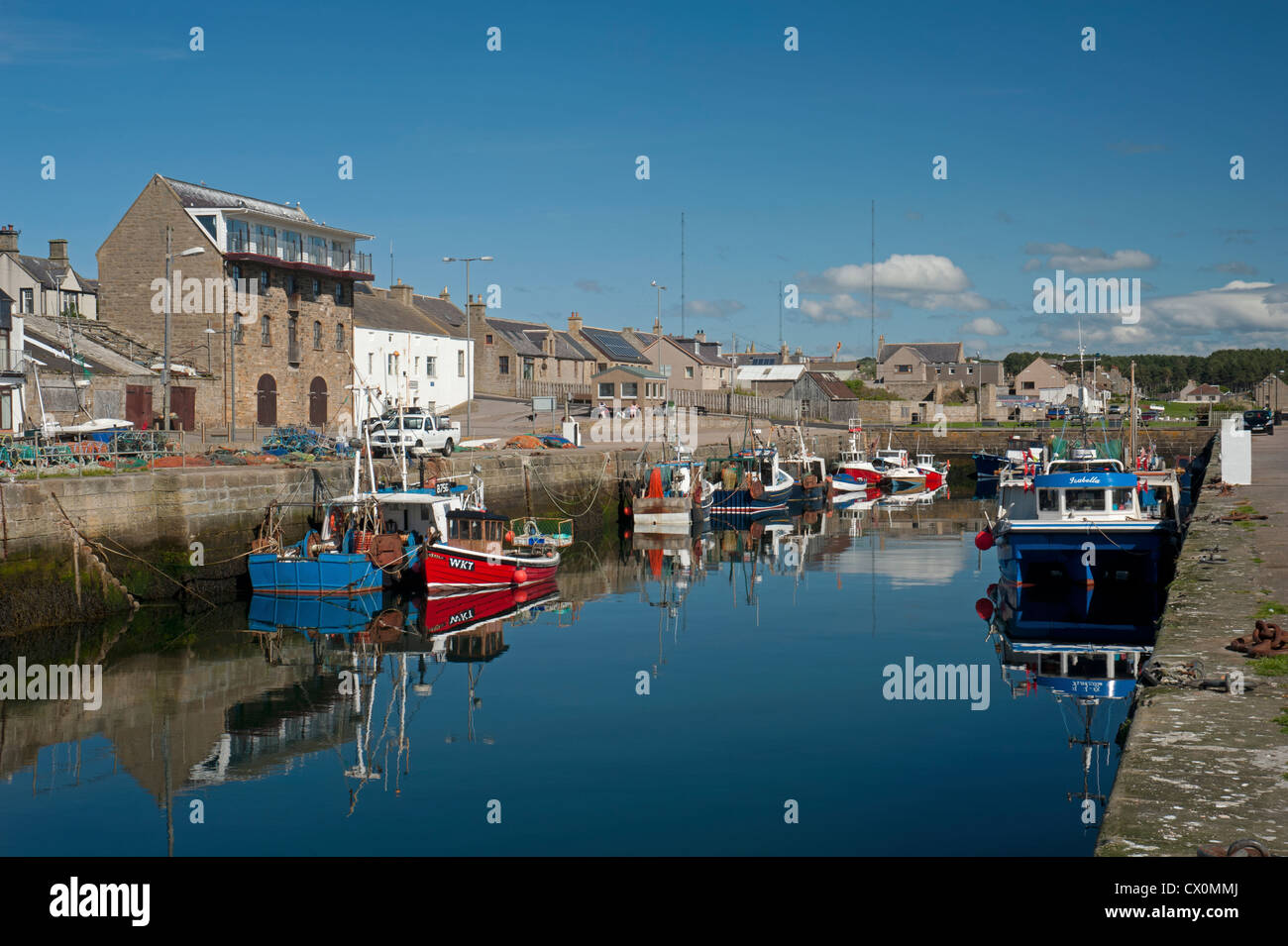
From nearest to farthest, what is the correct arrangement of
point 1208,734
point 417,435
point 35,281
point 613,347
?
point 1208,734
point 417,435
point 35,281
point 613,347

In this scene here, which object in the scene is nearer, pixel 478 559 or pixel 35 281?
pixel 478 559

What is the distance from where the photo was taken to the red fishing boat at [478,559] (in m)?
29.5

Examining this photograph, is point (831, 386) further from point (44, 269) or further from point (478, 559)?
point (478, 559)

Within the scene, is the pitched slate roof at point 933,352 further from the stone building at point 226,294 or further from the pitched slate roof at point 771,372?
the stone building at point 226,294

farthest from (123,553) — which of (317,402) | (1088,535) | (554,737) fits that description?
(317,402)

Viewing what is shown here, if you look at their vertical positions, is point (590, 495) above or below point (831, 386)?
below

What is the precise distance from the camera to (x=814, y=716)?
1853 centimetres

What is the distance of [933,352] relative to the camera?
126 m

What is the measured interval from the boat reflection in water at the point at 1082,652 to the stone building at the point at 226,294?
33172mm

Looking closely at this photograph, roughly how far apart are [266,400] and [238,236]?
731cm

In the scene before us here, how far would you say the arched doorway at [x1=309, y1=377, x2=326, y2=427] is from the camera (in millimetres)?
56344

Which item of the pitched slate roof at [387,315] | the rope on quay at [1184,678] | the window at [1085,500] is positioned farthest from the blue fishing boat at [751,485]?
the rope on quay at [1184,678]
